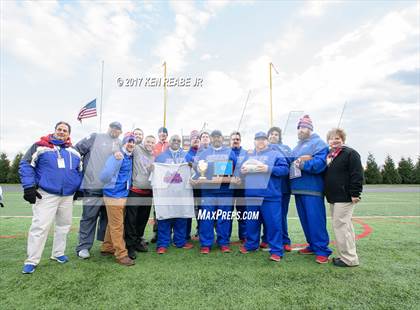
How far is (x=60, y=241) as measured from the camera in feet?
12.6

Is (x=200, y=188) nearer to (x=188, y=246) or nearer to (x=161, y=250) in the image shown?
(x=188, y=246)

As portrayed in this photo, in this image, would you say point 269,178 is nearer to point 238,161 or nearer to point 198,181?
point 238,161

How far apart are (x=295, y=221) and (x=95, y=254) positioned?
5.26 meters

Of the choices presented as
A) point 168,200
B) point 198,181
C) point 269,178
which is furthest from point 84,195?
point 269,178

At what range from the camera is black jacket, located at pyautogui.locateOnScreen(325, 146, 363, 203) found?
361cm

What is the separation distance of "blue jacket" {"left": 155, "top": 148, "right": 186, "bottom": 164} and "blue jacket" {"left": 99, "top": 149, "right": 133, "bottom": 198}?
0.66 m

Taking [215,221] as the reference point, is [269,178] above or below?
above

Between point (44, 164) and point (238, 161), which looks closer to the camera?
point (44, 164)

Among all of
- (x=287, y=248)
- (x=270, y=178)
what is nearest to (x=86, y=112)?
(x=270, y=178)

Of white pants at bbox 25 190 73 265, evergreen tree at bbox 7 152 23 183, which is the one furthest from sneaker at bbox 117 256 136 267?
evergreen tree at bbox 7 152 23 183

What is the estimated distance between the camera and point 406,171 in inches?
1644

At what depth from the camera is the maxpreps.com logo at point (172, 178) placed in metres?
4.50

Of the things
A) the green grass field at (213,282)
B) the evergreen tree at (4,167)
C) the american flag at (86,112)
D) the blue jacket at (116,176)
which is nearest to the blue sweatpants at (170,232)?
the green grass field at (213,282)

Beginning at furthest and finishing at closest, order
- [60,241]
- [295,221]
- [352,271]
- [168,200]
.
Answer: [295,221], [168,200], [60,241], [352,271]
